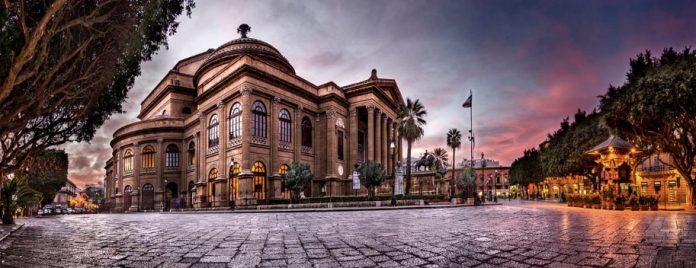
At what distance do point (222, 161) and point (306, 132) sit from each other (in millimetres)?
9543

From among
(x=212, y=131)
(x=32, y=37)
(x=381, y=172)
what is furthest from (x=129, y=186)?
(x=32, y=37)

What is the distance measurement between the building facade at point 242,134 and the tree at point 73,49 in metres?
18.5

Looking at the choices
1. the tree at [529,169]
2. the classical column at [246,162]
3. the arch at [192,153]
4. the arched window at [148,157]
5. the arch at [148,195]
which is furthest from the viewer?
the tree at [529,169]

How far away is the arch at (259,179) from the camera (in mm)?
35231

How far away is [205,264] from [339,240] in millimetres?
3171

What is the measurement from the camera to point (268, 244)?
7480 millimetres

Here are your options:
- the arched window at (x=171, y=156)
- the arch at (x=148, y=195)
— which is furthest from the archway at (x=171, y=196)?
the arched window at (x=171, y=156)

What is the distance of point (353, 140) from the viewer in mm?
45000

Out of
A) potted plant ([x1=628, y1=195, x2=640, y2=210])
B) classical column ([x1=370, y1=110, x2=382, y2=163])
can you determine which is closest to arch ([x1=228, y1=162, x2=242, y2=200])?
classical column ([x1=370, y1=110, x2=382, y2=163])

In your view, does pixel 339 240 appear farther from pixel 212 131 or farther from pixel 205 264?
pixel 212 131

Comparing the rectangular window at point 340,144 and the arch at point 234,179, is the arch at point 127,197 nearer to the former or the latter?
the arch at point 234,179

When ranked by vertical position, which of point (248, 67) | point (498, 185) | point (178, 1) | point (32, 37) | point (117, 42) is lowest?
point (498, 185)

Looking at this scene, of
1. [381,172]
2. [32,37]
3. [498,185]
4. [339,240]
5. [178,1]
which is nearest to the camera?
[32,37]

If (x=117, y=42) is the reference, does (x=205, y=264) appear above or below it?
below
